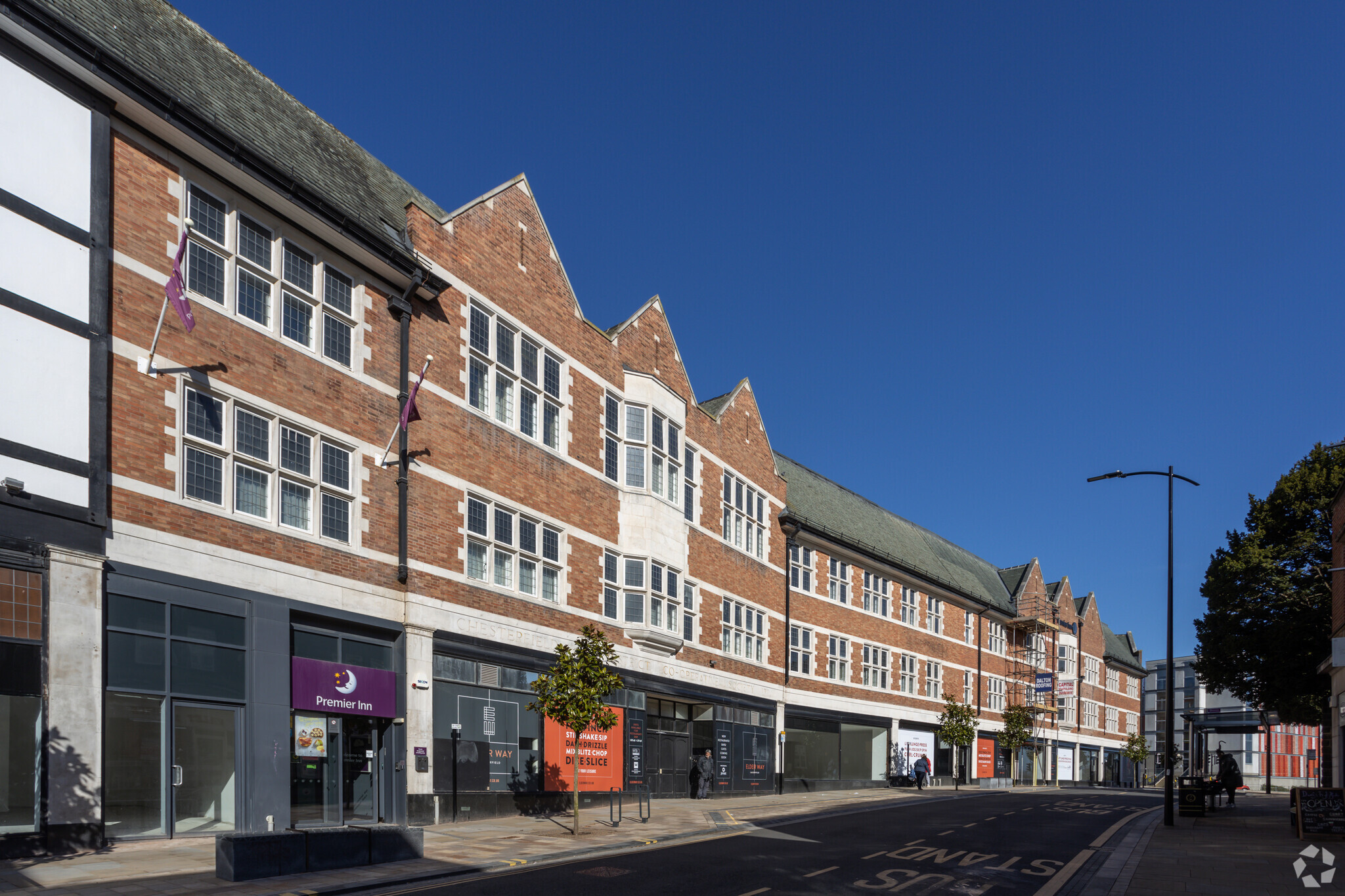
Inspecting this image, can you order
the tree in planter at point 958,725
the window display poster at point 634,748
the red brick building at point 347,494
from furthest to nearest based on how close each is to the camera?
the tree in planter at point 958,725 < the window display poster at point 634,748 < the red brick building at point 347,494

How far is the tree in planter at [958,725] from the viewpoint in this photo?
52.2 metres

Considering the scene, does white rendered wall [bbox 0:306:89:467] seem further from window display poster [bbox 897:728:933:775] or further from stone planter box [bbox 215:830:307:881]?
window display poster [bbox 897:728:933:775]

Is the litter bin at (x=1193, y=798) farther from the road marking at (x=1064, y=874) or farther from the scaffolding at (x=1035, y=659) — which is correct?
the scaffolding at (x=1035, y=659)

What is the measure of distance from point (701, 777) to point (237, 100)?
23.7m

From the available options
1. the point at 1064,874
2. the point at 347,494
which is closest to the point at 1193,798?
the point at 1064,874

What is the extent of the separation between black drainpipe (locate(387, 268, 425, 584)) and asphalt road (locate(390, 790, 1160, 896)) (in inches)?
315

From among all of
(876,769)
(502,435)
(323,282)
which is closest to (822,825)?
(502,435)

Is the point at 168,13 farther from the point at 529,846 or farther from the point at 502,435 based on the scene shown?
the point at 529,846

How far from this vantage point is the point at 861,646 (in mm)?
48812

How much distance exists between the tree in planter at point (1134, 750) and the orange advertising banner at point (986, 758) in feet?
95.2

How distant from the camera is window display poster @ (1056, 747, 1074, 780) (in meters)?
72.4

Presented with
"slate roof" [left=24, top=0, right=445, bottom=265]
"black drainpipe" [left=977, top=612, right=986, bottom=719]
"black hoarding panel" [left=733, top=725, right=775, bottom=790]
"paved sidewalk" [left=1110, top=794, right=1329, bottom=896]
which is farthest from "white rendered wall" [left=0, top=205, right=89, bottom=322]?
"black drainpipe" [left=977, top=612, right=986, bottom=719]

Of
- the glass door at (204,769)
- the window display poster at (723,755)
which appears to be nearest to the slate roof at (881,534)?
the window display poster at (723,755)

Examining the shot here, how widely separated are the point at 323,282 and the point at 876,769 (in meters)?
36.6
